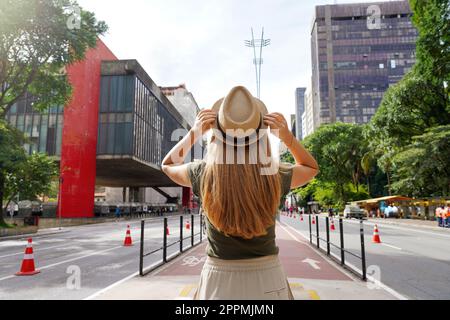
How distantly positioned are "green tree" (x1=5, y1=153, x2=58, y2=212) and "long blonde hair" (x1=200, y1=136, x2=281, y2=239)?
23.1 metres

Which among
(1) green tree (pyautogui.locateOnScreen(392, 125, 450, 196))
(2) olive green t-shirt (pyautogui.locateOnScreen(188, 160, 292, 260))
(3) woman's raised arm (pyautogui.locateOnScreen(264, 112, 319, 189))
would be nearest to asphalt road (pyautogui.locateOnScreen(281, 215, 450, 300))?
(3) woman's raised arm (pyautogui.locateOnScreen(264, 112, 319, 189))

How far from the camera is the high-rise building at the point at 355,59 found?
95250 mm

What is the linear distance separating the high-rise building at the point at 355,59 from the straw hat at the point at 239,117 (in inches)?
3865

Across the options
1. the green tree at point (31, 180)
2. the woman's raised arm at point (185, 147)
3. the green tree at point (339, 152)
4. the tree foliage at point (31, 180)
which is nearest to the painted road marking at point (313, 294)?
the woman's raised arm at point (185, 147)

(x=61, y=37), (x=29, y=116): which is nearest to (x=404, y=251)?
(x=61, y=37)

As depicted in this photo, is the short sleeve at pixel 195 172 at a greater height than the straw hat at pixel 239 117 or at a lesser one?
lesser

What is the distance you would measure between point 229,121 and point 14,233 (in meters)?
23.9

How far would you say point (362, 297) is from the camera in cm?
548

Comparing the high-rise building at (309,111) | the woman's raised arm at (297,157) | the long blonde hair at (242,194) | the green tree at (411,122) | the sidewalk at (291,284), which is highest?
the high-rise building at (309,111)

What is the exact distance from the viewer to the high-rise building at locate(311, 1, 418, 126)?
313ft

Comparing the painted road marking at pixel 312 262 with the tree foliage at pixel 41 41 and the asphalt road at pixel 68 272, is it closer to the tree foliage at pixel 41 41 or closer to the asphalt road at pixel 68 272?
the asphalt road at pixel 68 272

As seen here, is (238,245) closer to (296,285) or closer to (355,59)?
(296,285)

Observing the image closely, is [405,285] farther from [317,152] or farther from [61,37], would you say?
[317,152]

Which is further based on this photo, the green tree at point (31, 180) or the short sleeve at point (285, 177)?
the green tree at point (31, 180)
